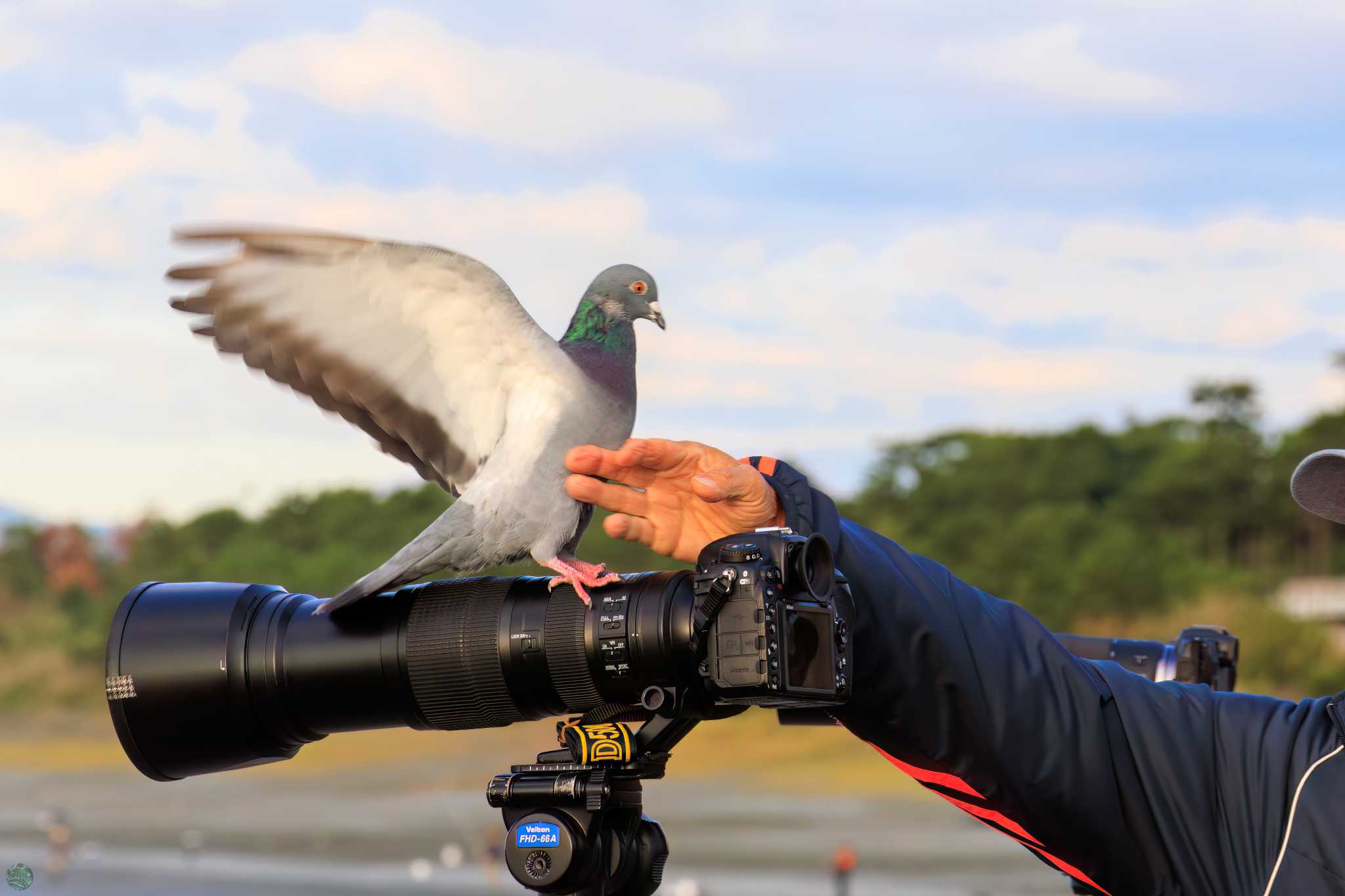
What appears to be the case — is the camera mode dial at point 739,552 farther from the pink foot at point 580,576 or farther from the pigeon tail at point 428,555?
the pigeon tail at point 428,555

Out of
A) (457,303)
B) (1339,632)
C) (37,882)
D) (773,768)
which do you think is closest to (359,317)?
(457,303)

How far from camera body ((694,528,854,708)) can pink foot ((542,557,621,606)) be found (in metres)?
0.24

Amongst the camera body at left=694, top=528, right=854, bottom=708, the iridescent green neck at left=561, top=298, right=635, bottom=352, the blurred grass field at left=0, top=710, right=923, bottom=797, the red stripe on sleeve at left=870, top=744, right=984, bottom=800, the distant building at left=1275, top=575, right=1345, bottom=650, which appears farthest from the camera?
the distant building at left=1275, top=575, right=1345, bottom=650

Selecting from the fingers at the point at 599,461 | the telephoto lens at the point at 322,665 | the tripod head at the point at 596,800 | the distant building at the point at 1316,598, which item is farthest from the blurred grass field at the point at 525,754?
the fingers at the point at 599,461

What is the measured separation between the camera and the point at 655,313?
3.17 metres

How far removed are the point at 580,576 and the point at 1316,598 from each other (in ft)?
84.3

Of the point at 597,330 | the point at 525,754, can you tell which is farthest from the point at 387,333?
the point at 525,754

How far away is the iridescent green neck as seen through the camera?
3.12 m

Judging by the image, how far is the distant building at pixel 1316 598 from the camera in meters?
25.8

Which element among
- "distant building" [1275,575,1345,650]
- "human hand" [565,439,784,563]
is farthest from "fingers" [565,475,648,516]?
"distant building" [1275,575,1345,650]

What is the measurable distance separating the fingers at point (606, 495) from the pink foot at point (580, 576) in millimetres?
106

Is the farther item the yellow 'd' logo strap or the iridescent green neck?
the iridescent green neck

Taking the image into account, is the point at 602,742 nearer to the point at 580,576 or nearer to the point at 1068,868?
the point at 580,576

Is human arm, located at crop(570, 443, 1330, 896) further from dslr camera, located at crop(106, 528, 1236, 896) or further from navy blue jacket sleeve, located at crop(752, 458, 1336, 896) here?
dslr camera, located at crop(106, 528, 1236, 896)
